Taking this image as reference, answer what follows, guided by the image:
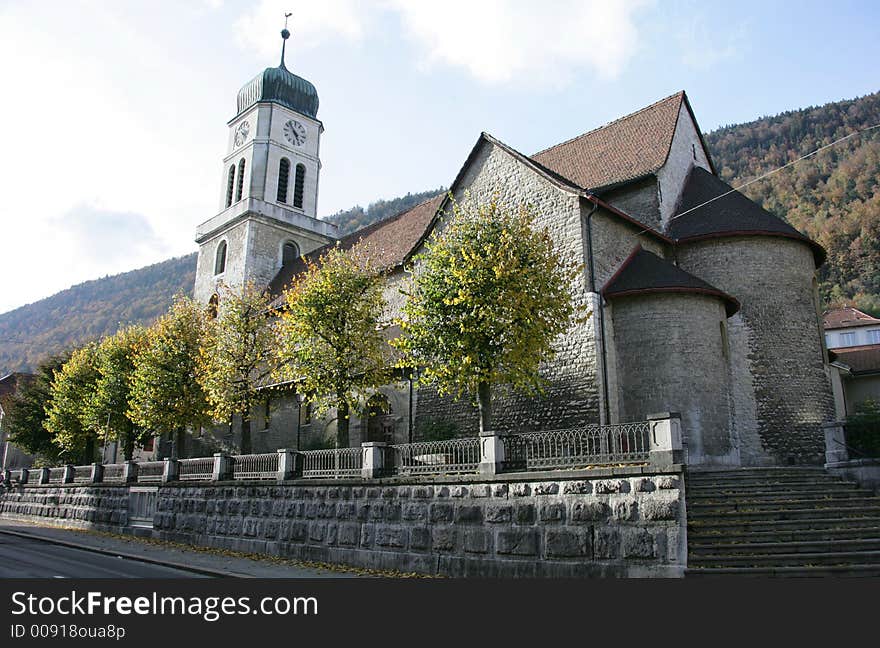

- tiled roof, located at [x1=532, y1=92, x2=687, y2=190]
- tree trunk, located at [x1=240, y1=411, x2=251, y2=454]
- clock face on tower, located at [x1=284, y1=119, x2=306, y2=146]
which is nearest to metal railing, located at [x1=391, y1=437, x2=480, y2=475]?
tree trunk, located at [x1=240, y1=411, x2=251, y2=454]

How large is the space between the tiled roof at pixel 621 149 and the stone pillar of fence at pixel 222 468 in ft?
51.4

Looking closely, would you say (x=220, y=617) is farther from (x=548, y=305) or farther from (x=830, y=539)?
(x=548, y=305)

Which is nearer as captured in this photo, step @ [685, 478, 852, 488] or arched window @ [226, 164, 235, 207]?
step @ [685, 478, 852, 488]

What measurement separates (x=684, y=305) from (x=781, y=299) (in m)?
4.76

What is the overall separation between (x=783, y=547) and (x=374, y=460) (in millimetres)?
9205

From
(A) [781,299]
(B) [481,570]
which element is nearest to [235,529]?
(B) [481,570]

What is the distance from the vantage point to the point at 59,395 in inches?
1447

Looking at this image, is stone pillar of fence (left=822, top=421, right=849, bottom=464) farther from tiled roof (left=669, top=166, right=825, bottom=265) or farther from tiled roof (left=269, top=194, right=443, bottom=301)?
tiled roof (left=269, top=194, right=443, bottom=301)

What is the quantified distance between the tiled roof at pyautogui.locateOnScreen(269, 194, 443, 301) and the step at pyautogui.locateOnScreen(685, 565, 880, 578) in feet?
55.6

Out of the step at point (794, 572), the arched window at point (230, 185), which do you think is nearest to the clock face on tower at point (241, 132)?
the arched window at point (230, 185)

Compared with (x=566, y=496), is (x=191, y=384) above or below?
above

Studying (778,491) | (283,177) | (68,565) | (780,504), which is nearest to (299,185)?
(283,177)

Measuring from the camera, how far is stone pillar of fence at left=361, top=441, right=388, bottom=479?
17.0m

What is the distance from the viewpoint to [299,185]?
4291 centimetres
